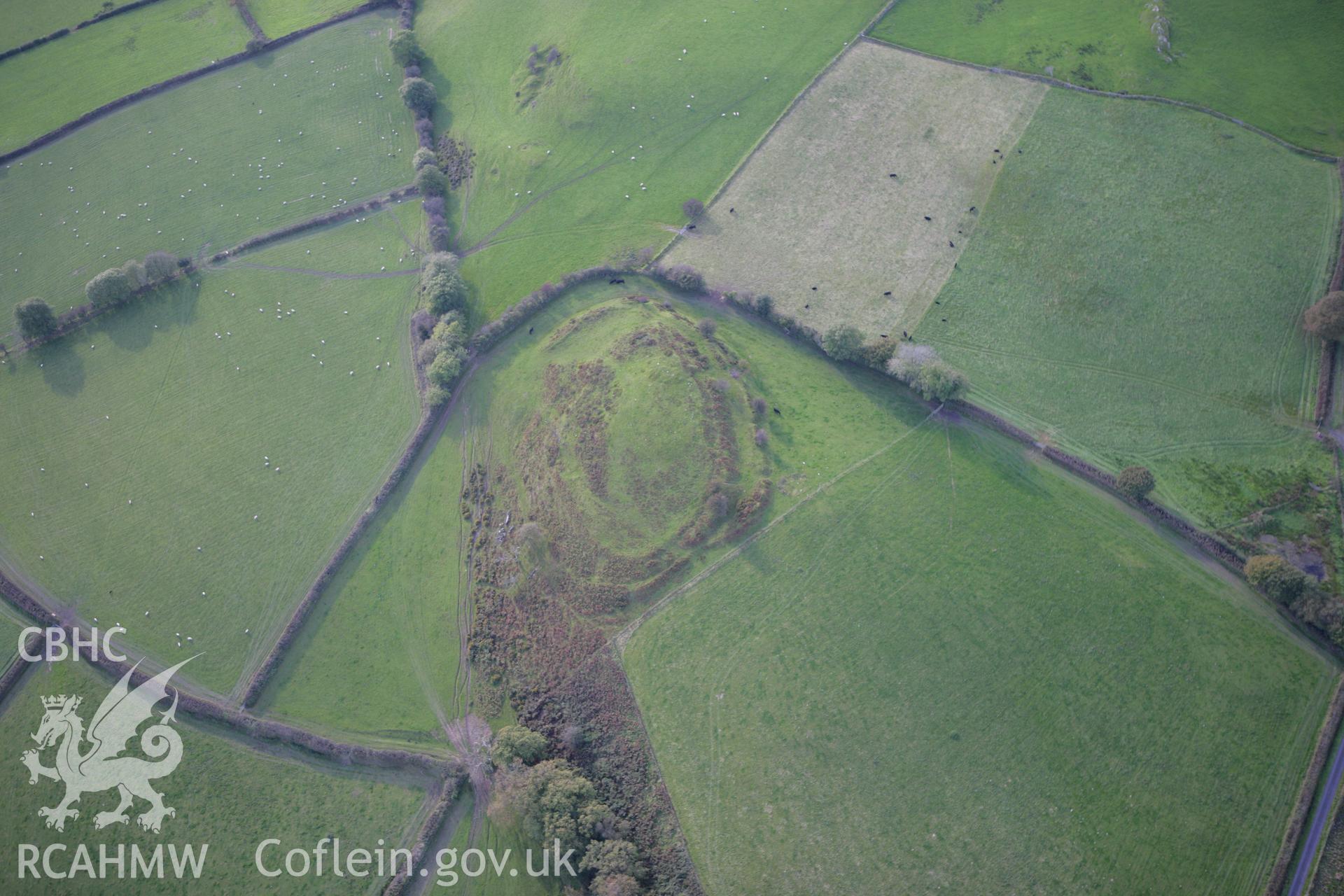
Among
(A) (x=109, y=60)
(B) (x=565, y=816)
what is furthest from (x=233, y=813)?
(A) (x=109, y=60)

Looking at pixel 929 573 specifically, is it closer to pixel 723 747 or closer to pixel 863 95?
pixel 723 747

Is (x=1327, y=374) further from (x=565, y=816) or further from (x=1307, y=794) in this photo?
(x=565, y=816)

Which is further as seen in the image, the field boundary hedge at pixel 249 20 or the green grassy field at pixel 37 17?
the green grassy field at pixel 37 17

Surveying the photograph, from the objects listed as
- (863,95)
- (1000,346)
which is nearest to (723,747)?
(1000,346)

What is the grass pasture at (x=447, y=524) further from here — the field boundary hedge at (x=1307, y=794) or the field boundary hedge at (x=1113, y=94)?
the field boundary hedge at (x=1113, y=94)

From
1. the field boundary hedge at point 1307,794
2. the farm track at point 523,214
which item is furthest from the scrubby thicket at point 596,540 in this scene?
the field boundary hedge at point 1307,794

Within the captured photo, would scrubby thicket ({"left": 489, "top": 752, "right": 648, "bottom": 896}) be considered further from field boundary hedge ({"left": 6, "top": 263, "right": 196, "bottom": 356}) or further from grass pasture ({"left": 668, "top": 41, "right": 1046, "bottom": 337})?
field boundary hedge ({"left": 6, "top": 263, "right": 196, "bottom": 356})
